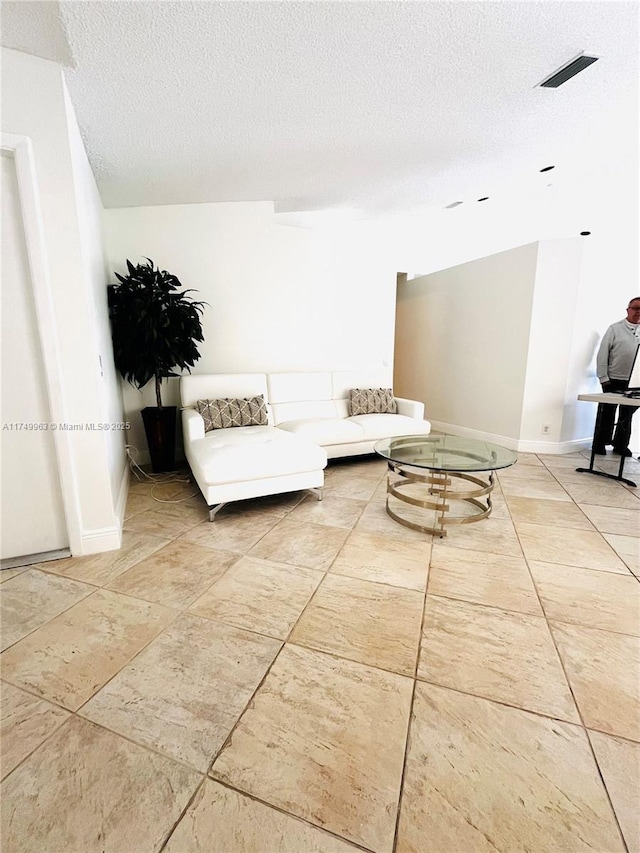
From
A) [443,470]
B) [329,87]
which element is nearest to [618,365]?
[443,470]

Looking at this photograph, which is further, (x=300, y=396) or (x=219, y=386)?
(x=300, y=396)

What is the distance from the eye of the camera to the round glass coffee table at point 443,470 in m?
2.25

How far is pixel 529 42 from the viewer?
1.78 metres

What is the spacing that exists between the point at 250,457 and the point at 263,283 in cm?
236

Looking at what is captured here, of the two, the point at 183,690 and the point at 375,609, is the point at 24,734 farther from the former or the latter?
the point at 375,609

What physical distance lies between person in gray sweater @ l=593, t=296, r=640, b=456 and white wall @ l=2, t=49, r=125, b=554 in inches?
166

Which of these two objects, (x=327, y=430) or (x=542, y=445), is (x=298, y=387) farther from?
(x=542, y=445)

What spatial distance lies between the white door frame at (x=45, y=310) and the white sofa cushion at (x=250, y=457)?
0.74 metres

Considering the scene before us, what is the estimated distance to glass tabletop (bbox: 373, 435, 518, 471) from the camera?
2.27 metres

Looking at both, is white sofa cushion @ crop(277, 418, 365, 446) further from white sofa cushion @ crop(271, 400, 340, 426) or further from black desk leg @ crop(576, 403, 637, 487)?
black desk leg @ crop(576, 403, 637, 487)

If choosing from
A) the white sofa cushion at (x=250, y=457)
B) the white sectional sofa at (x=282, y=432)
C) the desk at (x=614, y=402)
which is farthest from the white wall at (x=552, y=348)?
the white sofa cushion at (x=250, y=457)

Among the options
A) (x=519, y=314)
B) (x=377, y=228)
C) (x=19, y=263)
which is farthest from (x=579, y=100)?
(x=19, y=263)

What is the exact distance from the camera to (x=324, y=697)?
1.18m

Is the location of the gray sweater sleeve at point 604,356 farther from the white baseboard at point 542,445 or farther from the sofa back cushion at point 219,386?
the sofa back cushion at point 219,386
